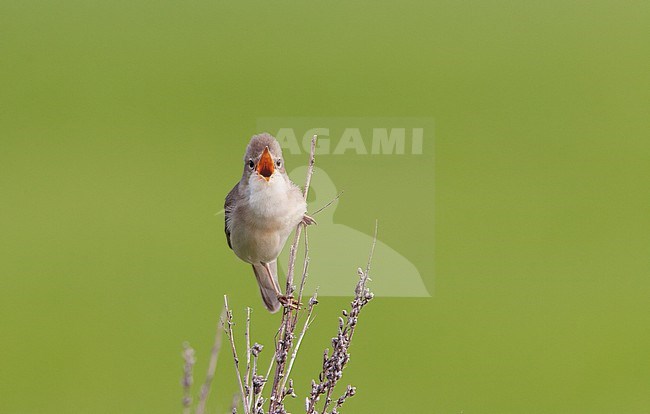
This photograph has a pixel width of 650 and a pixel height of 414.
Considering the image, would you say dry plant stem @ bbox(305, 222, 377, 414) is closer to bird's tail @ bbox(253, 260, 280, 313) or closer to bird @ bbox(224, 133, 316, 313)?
bird @ bbox(224, 133, 316, 313)

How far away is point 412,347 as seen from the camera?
825 cm

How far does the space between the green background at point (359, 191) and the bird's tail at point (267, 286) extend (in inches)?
138

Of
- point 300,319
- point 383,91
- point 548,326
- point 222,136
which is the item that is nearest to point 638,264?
point 548,326

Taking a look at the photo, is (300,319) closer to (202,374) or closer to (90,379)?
(202,374)

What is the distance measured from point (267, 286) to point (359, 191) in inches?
251

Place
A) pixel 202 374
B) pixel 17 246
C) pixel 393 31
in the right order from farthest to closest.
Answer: pixel 393 31 < pixel 17 246 < pixel 202 374

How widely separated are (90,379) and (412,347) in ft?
8.12

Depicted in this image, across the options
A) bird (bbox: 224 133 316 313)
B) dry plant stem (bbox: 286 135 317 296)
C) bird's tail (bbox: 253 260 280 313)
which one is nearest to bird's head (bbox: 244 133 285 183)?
bird (bbox: 224 133 316 313)

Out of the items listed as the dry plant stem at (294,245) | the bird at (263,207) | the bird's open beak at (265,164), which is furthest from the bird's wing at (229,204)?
the bird's open beak at (265,164)

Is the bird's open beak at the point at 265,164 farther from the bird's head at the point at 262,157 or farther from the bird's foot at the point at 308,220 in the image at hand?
the bird's foot at the point at 308,220

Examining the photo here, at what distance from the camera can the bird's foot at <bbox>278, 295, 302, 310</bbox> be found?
1707mm

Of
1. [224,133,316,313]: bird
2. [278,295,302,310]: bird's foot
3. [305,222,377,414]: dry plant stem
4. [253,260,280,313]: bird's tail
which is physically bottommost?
[305,222,377,414]: dry plant stem

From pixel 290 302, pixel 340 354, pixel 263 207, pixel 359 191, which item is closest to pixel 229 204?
pixel 263 207

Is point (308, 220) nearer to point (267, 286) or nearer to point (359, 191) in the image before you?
point (267, 286)
